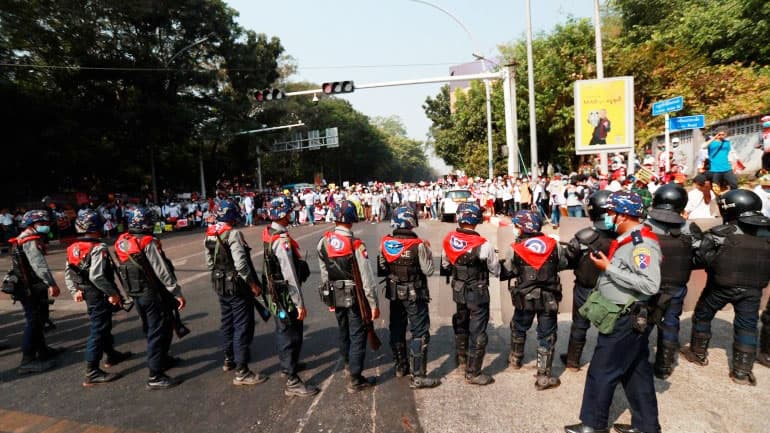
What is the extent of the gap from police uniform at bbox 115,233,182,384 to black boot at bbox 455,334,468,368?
298 cm

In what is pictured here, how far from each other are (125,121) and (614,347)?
26.0m

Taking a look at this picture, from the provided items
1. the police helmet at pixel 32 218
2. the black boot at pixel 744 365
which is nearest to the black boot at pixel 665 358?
the black boot at pixel 744 365

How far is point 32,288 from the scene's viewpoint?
5160 millimetres

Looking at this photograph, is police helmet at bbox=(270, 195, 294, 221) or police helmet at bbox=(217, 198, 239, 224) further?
police helmet at bbox=(217, 198, 239, 224)

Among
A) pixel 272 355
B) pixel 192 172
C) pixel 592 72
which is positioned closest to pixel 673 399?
pixel 272 355

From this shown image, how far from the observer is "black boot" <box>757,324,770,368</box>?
4246 millimetres

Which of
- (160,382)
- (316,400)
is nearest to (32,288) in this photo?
(160,382)

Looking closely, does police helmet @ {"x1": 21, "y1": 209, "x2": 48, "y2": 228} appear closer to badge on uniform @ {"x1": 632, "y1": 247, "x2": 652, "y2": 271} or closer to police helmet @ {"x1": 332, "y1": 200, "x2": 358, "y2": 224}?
police helmet @ {"x1": 332, "y1": 200, "x2": 358, "y2": 224}

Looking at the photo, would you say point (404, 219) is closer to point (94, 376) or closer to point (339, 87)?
point (94, 376)

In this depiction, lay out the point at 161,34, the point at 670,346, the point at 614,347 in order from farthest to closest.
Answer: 1. the point at 161,34
2. the point at 670,346
3. the point at 614,347

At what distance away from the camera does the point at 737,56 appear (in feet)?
64.6

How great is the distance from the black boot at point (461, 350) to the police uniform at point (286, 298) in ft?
4.82

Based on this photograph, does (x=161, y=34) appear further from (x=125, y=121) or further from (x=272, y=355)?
(x=272, y=355)

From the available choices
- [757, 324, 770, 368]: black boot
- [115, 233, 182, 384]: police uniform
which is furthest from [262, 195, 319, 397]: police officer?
[757, 324, 770, 368]: black boot
